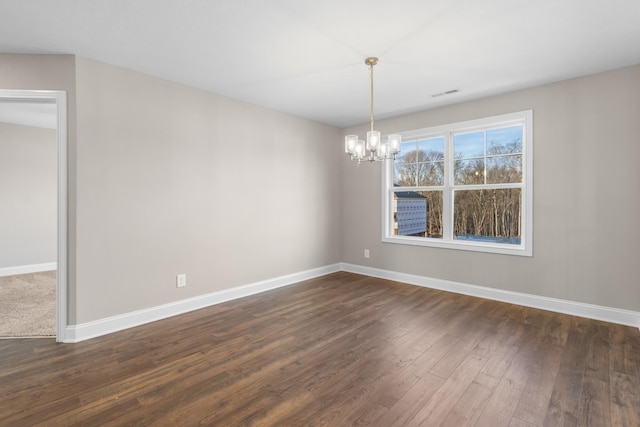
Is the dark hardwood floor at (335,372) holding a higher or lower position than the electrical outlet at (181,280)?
lower

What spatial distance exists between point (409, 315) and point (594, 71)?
129 inches

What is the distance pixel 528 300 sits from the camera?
369 centimetres

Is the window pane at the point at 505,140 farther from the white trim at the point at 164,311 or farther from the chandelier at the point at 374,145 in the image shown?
the white trim at the point at 164,311

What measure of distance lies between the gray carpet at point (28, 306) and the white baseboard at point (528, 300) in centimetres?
434

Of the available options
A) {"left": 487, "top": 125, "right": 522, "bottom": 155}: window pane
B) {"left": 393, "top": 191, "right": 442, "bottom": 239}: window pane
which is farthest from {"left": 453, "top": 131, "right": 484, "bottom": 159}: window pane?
{"left": 393, "top": 191, "right": 442, "bottom": 239}: window pane

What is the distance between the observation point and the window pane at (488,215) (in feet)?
12.9

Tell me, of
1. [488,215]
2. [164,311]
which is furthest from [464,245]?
[164,311]

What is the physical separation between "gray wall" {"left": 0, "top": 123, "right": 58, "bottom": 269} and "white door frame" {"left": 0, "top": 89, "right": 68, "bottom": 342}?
3607 mm

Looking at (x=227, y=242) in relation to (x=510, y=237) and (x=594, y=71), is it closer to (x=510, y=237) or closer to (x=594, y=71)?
(x=510, y=237)

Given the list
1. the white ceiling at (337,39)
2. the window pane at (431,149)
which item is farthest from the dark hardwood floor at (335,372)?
the white ceiling at (337,39)

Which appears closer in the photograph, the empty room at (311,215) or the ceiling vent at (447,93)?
the empty room at (311,215)

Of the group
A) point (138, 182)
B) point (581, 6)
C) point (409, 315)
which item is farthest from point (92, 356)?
point (581, 6)

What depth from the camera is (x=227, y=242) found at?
396 centimetres

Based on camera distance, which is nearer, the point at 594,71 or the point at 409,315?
the point at 594,71
